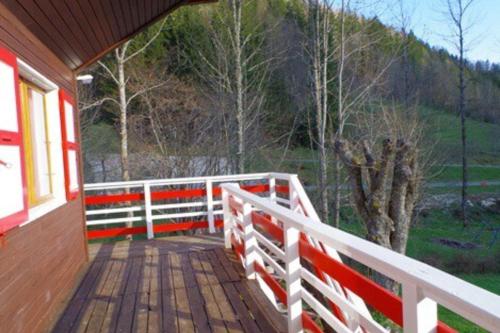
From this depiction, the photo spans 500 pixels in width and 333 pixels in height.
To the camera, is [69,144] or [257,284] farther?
[69,144]

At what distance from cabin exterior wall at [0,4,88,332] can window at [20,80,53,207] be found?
175 mm

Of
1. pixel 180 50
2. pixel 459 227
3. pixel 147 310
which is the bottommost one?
pixel 459 227

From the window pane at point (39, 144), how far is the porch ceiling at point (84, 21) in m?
0.52

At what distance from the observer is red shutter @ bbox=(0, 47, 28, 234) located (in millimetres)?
2244

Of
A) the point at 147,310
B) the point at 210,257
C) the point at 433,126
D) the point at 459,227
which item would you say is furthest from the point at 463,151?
the point at 147,310

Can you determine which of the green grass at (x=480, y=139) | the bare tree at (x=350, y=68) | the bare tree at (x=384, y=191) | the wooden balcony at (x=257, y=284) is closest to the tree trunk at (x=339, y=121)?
the bare tree at (x=350, y=68)

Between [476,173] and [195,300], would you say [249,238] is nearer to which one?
[195,300]

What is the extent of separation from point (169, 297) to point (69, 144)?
6.41ft

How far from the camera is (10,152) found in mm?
2373

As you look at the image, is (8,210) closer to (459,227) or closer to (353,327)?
(353,327)

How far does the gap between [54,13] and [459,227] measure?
1816 cm

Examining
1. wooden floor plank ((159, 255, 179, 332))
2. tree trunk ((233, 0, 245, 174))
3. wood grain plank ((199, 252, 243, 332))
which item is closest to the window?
wooden floor plank ((159, 255, 179, 332))

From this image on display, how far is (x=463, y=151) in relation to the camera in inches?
760

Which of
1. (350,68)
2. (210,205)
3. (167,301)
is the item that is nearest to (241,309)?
(167,301)
